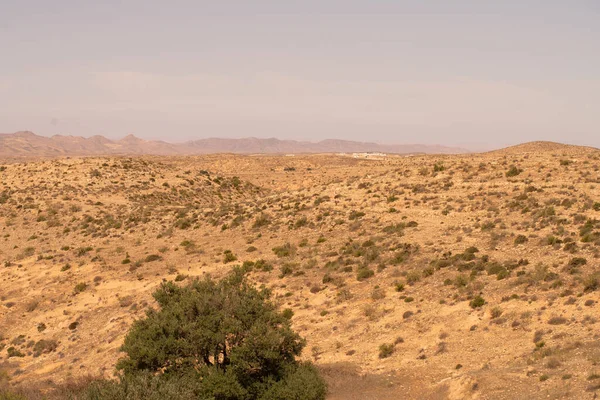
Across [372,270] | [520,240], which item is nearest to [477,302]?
[372,270]

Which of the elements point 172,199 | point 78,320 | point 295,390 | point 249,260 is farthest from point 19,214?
point 295,390

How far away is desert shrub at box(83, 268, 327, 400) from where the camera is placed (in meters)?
16.9

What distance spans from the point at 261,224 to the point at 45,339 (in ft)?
62.1

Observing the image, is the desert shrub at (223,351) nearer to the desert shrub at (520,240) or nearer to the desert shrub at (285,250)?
the desert shrub at (285,250)

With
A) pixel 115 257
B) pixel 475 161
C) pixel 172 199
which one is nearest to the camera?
pixel 115 257

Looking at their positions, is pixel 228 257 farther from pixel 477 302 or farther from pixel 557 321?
pixel 557 321

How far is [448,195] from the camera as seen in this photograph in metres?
43.1

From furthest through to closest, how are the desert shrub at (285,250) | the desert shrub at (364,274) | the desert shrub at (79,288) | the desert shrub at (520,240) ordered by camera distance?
the desert shrub at (285,250), the desert shrub at (79,288), the desert shrub at (520,240), the desert shrub at (364,274)

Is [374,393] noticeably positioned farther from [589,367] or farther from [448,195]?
[448,195]

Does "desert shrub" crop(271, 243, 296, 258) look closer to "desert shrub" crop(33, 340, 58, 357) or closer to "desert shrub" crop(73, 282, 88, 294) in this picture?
"desert shrub" crop(73, 282, 88, 294)

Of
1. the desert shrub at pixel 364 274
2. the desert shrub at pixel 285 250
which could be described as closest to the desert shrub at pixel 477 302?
the desert shrub at pixel 364 274

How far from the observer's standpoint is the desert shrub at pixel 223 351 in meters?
16.9

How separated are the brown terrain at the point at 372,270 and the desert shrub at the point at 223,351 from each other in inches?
139

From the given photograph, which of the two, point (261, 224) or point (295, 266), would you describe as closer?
point (295, 266)
